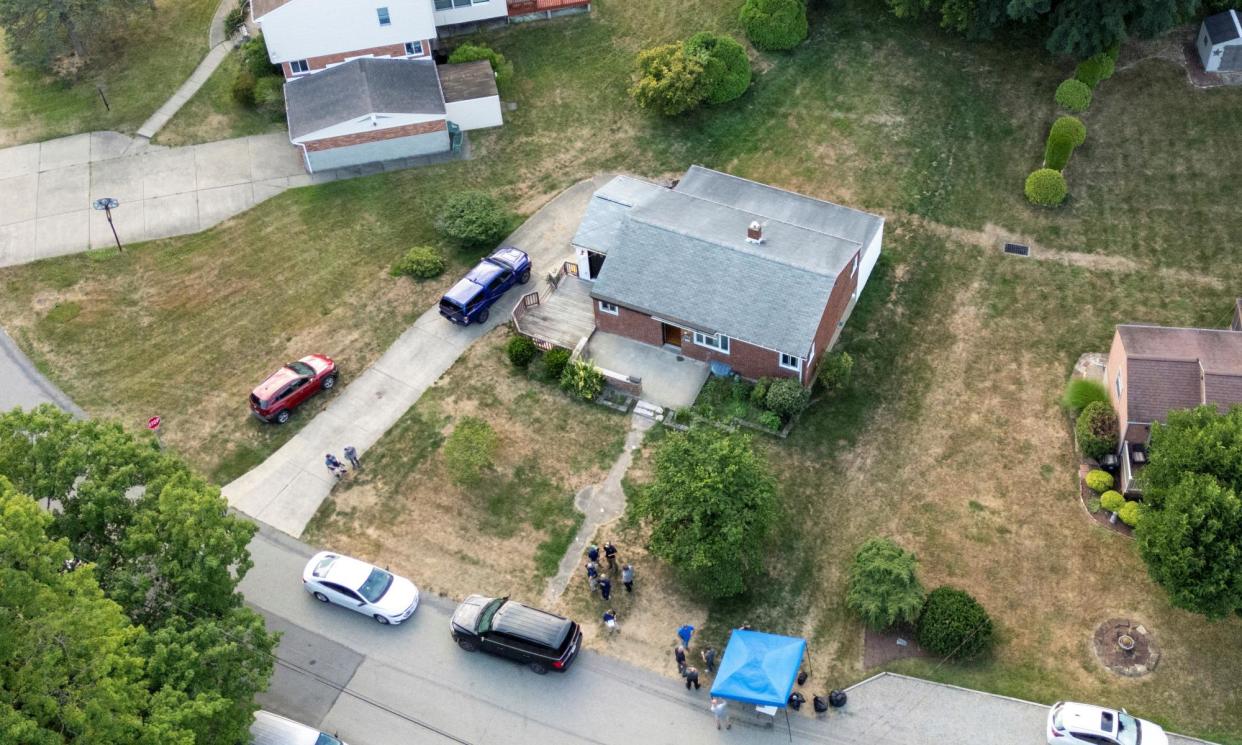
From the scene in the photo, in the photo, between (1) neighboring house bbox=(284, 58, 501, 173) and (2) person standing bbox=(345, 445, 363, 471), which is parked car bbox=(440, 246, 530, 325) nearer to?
(2) person standing bbox=(345, 445, 363, 471)

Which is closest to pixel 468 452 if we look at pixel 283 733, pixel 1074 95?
pixel 283 733

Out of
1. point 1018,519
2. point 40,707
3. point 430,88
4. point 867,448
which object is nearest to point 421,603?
point 40,707

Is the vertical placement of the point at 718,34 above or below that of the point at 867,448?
above

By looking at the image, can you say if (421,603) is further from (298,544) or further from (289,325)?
(289,325)

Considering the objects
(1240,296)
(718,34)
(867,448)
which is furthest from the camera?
(718,34)

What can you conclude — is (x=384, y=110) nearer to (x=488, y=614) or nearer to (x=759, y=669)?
(x=488, y=614)

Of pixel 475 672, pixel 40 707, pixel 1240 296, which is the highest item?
pixel 40 707
